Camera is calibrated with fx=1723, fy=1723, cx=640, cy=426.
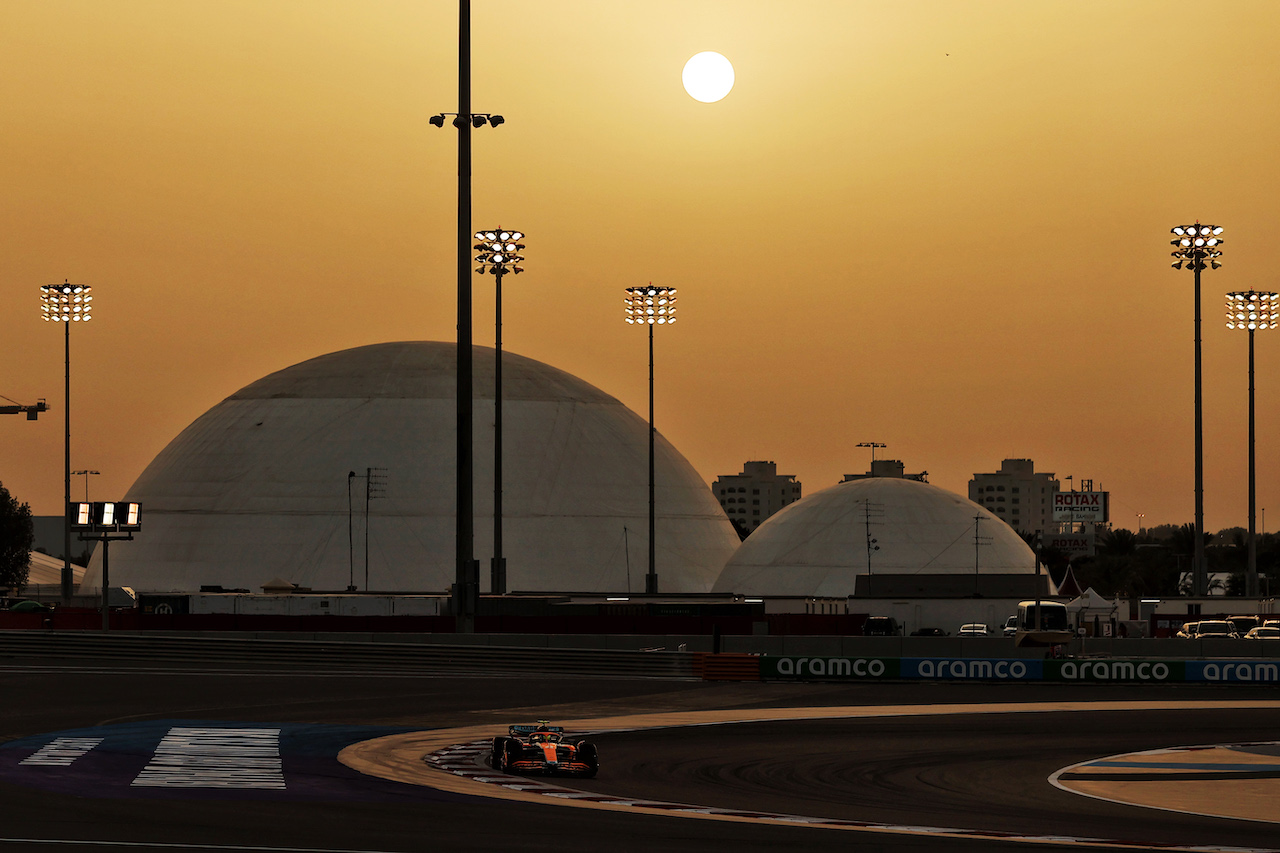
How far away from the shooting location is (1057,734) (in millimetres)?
30234

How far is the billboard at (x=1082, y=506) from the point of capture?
109 m

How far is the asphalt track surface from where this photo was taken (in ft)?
54.1

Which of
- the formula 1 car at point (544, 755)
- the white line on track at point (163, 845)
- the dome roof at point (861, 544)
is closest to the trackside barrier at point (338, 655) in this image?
the formula 1 car at point (544, 755)

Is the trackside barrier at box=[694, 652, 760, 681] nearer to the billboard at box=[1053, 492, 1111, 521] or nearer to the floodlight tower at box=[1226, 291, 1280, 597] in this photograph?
the floodlight tower at box=[1226, 291, 1280, 597]

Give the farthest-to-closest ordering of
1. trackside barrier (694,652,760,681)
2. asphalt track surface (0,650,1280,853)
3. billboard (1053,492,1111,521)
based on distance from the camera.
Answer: billboard (1053,492,1111,521) < trackside barrier (694,652,760,681) < asphalt track surface (0,650,1280,853)

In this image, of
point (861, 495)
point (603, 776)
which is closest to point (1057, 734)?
point (603, 776)

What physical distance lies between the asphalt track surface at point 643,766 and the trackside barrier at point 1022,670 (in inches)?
34.6

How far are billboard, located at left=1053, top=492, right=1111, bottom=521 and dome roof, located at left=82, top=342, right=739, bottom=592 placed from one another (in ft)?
98.5

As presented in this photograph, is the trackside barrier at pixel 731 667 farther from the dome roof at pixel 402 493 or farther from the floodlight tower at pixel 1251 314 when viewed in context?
the dome roof at pixel 402 493

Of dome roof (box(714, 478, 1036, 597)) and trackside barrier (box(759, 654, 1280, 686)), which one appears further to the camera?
dome roof (box(714, 478, 1036, 597))

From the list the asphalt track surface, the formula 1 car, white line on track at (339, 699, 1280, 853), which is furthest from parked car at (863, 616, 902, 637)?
the formula 1 car

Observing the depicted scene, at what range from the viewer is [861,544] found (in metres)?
122

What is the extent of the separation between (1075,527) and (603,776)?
323 feet

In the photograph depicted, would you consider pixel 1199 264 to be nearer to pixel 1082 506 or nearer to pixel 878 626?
pixel 878 626
